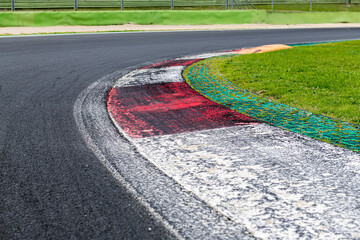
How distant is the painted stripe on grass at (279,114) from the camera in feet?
14.2

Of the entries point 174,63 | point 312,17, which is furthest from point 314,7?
point 174,63

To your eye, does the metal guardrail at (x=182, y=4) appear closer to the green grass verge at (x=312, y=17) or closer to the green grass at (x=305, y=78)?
the green grass verge at (x=312, y=17)

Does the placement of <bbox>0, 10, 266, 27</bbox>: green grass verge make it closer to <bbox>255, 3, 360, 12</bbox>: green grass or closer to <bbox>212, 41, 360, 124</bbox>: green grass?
<bbox>255, 3, 360, 12</bbox>: green grass

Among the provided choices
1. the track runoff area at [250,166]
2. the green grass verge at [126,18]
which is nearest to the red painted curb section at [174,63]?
the track runoff area at [250,166]

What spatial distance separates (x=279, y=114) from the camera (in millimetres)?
5297

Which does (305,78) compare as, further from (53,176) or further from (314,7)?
(314,7)

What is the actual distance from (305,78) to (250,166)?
436cm

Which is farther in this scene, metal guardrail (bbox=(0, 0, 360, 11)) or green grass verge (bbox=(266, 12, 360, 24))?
green grass verge (bbox=(266, 12, 360, 24))

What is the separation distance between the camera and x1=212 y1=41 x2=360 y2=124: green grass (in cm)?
566

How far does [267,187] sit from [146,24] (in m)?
22.2

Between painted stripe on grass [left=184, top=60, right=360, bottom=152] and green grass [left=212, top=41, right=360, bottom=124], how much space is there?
22cm

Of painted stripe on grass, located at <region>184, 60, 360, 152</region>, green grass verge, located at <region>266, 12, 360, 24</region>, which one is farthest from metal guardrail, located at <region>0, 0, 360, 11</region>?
painted stripe on grass, located at <region>184, 60, 360, 152</region>

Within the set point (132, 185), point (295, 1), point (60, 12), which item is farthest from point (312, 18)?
point (132, 185)

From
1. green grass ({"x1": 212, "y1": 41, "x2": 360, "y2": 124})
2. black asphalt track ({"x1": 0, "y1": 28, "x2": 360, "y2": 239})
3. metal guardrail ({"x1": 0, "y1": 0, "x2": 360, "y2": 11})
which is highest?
metal guardrail ({"x1": 0, "y1": 0, "x2": 360, "y2": 11})
